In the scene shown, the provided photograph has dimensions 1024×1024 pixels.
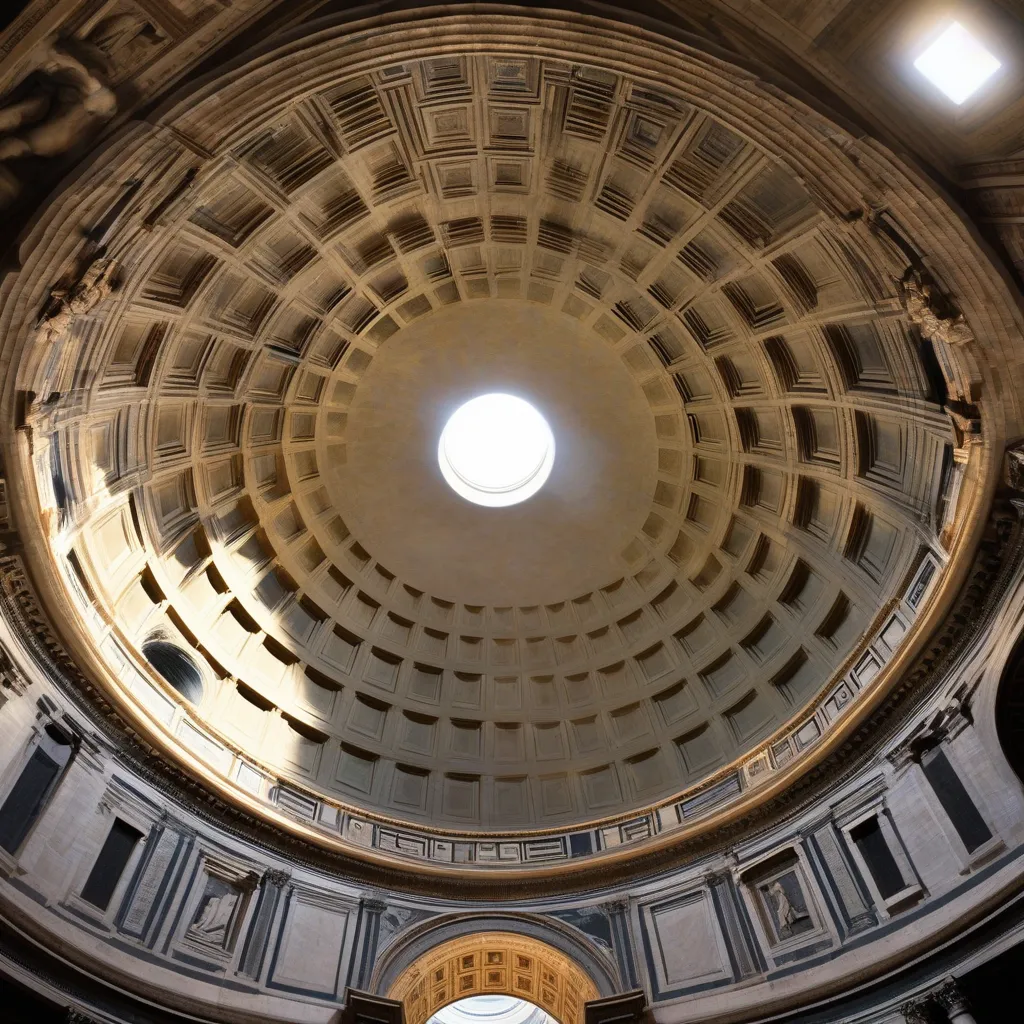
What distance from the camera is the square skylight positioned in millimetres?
10883

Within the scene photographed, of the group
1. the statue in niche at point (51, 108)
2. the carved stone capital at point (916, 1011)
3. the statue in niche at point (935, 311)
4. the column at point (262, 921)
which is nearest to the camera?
the statue in niche at point (51, 108)

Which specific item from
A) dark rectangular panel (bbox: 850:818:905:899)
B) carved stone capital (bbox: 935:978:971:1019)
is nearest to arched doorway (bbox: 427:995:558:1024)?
dark rectangular panel (bbox: 850:818:905:899)

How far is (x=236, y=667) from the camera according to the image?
22969mm

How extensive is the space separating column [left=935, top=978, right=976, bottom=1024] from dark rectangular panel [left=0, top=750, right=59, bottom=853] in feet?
50.1

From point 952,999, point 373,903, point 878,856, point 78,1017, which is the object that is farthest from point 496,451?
point 952,999

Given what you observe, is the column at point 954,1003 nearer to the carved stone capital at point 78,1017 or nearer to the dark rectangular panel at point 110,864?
the carved stone capital at point 78,1017

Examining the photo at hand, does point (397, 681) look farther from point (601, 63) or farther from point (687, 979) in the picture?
point (601, 63)

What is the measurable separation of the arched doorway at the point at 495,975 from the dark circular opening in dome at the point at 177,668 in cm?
849

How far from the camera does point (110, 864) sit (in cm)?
1642

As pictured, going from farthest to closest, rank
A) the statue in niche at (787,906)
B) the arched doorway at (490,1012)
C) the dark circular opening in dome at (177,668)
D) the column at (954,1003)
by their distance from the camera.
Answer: the arched doorway at (490,1012) → the dark circular opening in dome at (177,668) → the statue in niche at (787,906) → the column at (954,1003)

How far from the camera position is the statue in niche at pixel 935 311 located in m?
13.4

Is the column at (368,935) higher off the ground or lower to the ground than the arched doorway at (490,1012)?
lower

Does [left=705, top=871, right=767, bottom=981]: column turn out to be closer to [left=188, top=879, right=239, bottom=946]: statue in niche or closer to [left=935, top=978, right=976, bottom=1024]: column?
[left=935, top=978, right=976, bottom=1024]: column

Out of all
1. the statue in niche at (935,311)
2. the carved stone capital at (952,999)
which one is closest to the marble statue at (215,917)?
the carved stone capital at (952,999)
